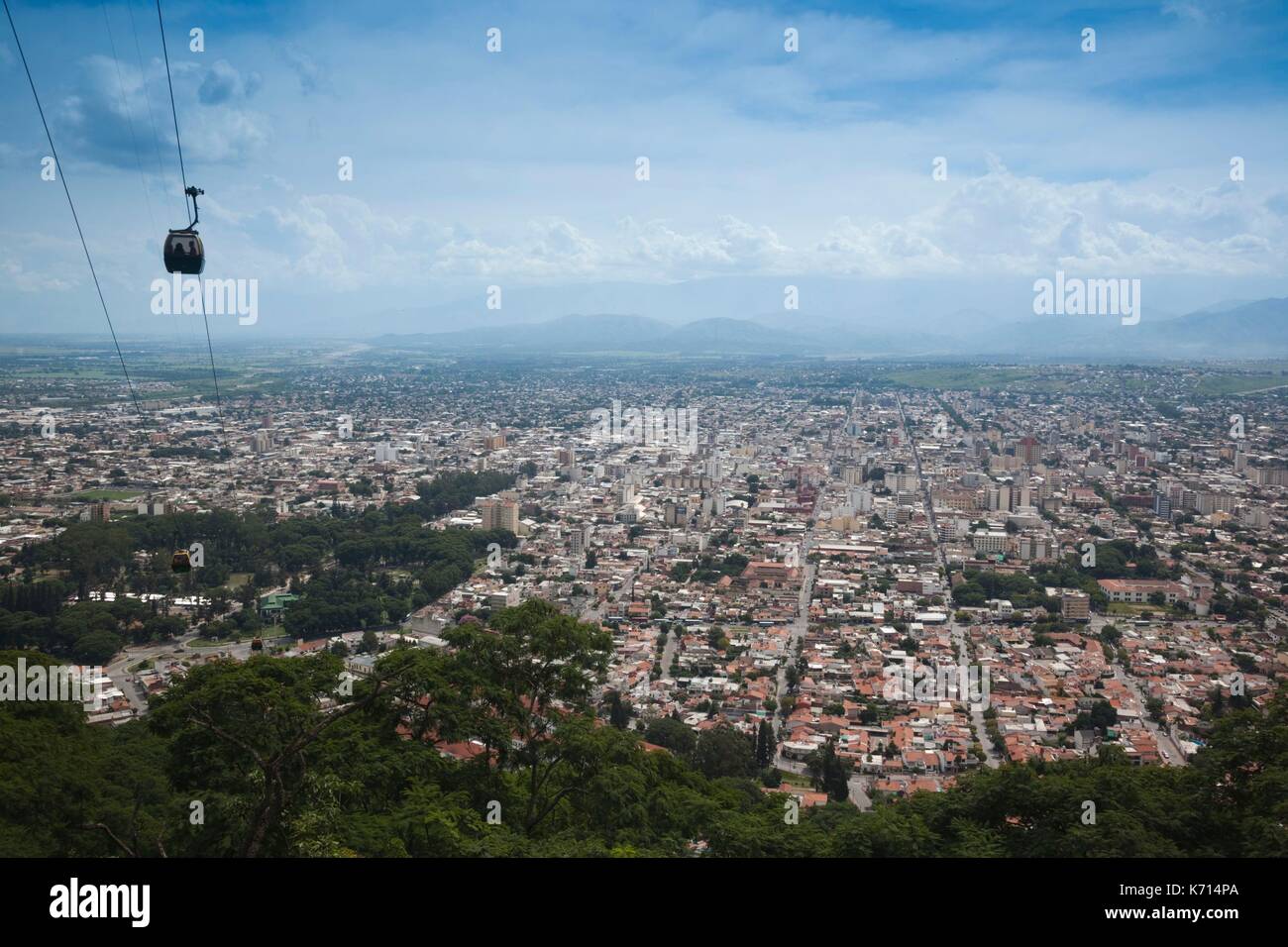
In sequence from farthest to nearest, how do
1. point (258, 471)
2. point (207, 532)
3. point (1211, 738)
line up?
point (258, 471) → point (207, 532) → point (1211, 738)

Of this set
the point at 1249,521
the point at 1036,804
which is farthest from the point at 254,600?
the point at 1249,521

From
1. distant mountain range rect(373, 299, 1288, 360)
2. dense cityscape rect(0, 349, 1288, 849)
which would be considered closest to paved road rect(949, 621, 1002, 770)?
dense cityscape rect(0, 349, 1288, 849)

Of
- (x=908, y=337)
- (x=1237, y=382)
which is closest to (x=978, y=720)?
(x=1237, y=382)

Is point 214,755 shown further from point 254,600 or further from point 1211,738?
point 254,600

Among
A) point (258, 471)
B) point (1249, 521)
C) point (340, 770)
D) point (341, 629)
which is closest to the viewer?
point (340, 770)

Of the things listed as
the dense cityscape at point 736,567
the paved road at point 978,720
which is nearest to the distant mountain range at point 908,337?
the dense cityscape at point 736,567

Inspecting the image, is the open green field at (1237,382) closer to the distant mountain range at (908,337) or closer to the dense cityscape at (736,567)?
the dense cityscape at (736,567)
